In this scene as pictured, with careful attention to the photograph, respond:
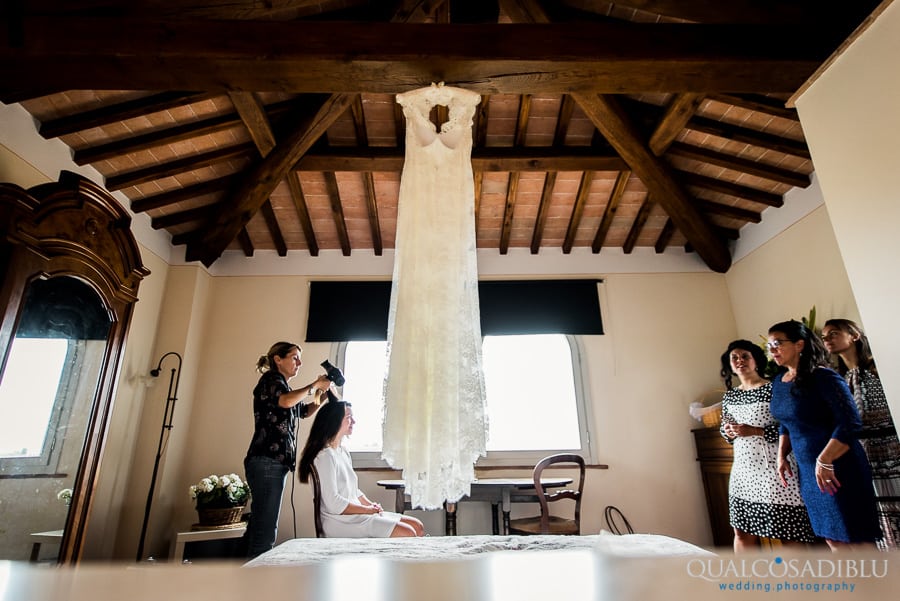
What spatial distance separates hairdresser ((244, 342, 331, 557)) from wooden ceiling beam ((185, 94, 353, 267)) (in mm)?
1572

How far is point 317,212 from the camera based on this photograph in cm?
424

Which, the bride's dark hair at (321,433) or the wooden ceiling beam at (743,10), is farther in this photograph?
the bride's dark hair at (321,433)

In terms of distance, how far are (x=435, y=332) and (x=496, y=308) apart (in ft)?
9.32

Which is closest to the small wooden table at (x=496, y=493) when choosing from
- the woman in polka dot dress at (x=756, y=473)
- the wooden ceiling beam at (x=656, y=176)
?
the woman in polka dot dress at (x=756, y=473)

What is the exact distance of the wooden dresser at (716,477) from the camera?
142 inches

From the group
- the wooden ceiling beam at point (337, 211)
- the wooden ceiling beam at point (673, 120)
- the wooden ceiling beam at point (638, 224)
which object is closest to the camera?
the wooden ceiling beam at point (673, 120)

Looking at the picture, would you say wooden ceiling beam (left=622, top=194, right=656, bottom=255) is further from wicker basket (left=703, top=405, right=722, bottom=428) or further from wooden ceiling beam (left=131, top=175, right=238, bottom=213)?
wooden ceiling beam (left=131, top=175, right=238, bottom=213)

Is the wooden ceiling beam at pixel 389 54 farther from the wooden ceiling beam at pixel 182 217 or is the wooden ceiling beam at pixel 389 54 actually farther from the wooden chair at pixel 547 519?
the wooden chair at pixel 547 519

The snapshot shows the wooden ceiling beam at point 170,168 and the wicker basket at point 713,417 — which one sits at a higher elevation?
the wooden ceiling beam at point 170,168

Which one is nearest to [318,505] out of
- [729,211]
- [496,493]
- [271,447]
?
[271,447]

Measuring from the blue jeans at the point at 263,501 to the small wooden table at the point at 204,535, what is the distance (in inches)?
50.2

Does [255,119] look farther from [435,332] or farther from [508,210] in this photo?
[435,332]

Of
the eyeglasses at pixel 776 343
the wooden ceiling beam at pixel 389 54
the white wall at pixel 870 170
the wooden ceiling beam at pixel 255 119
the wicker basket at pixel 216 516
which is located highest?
the wooden ceiling beam at pixel 255 119

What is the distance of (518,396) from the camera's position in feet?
14.2
